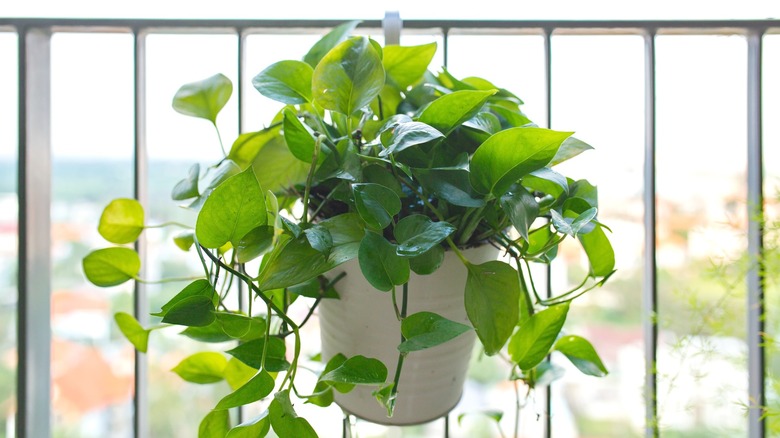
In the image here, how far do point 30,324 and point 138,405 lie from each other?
0.18m

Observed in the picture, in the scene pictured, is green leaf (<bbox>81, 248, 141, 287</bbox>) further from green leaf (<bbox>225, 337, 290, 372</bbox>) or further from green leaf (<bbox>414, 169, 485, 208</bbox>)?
green leaf (<bbox>414, 169, 485, 208</bbox>)

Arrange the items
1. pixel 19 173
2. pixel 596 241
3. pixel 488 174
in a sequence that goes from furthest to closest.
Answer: pixel 19 173
pixel 596 241
pixel 488 174

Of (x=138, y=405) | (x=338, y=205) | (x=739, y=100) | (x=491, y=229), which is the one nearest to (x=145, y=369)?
(x=138, y=405)

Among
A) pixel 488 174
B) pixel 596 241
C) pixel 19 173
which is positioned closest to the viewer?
pixel 488 174

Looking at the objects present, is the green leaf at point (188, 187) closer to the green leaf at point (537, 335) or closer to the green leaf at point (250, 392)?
the green leaf at point (250, 392)

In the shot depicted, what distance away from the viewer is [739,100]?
867 millimetres

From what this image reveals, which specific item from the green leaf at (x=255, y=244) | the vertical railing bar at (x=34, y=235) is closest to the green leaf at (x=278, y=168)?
the green leaf at (x=255, y=244)

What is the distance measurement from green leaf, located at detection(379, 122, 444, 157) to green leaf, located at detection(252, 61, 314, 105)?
0.40 feet

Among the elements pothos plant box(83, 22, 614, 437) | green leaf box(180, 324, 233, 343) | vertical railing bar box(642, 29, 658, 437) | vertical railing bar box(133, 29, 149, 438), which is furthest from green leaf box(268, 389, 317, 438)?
vertical railing bar box(642, 29, 658, 437)

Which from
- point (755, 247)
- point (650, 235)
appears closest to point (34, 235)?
point (650, 235)

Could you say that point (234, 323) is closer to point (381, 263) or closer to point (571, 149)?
point (381, 263)

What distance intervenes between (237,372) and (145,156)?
1.23 ft
